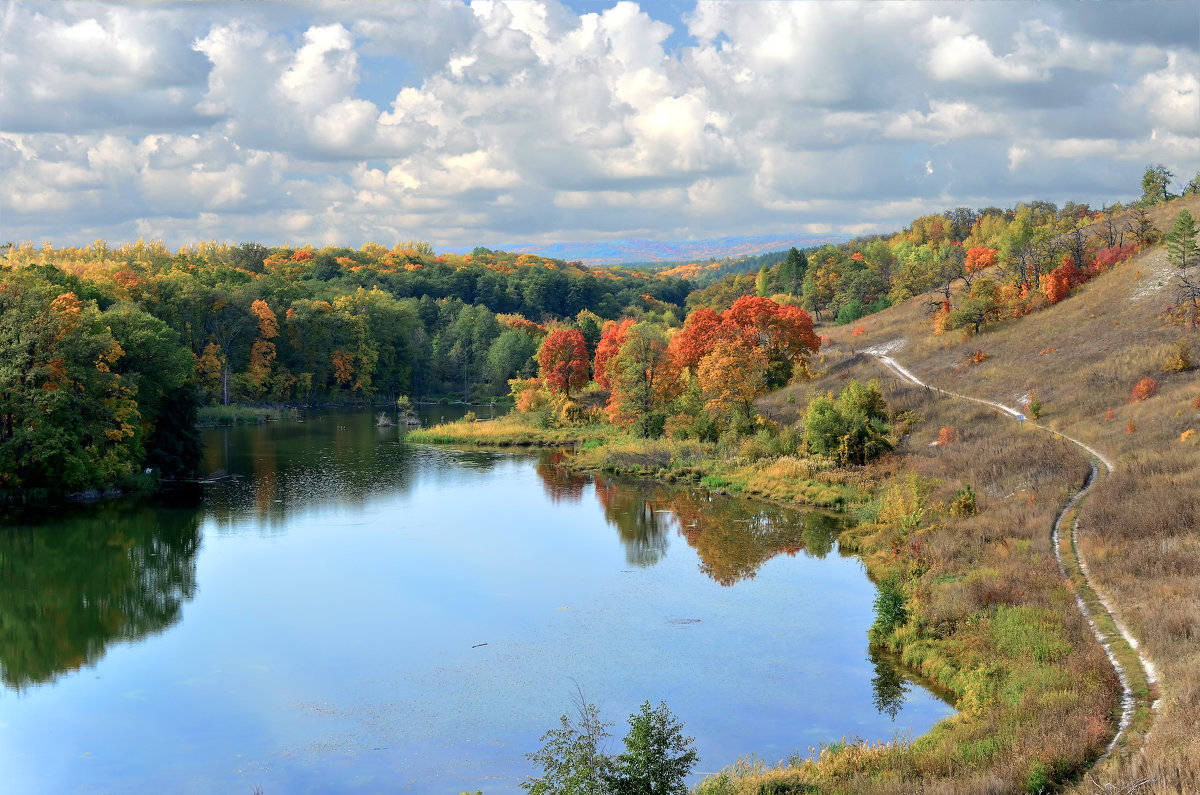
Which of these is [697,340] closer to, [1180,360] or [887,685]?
[1180,360]

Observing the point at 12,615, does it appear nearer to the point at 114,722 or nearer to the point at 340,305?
the point at 114,722

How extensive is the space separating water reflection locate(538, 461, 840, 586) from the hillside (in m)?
6.32

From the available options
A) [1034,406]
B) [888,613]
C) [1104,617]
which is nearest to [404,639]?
[888,613]

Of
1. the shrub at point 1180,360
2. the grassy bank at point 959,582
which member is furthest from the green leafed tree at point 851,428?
the shrub at point 1180,360

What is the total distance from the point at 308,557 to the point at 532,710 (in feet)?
55.0

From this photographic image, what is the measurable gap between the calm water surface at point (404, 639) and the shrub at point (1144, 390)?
1463cm

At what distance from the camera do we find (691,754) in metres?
14.2

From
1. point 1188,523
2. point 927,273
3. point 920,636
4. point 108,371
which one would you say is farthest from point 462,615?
point 927,273

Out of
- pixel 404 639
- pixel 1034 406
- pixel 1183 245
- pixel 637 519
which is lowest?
pixel 637 519

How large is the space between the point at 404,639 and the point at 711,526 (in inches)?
649

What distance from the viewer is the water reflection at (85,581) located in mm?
25984

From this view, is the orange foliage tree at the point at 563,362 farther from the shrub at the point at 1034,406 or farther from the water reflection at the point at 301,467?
the shrub at the point at 1034,406

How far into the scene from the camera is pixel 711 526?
39.1 meters

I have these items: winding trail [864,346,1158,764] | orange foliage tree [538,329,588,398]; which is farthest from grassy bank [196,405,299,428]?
winding trail [864,346,1158,764]
